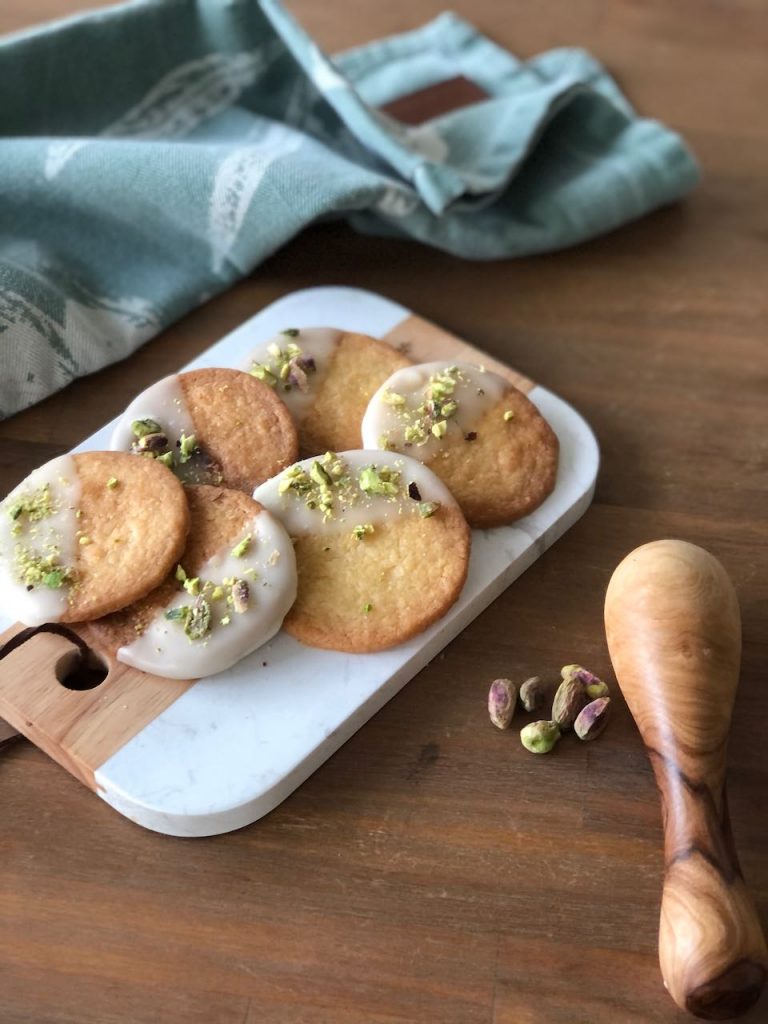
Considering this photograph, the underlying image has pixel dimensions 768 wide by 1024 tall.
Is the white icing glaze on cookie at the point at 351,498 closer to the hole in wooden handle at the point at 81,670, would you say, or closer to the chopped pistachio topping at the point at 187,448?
the chopped pistachio topping at the point at 187,448

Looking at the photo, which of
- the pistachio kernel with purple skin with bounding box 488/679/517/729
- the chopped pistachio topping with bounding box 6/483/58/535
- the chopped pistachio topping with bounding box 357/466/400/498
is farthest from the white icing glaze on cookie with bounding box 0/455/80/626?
the pistachio kernel with purple skin with bounding box 488/679/517/729

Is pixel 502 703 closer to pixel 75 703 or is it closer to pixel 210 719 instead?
pixel 210 719

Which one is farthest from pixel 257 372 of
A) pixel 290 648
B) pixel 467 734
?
pixel 467 734

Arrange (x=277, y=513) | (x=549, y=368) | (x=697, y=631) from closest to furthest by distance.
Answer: (x=697, y=631)
(x=277, y=513)
(x=549, y=368)

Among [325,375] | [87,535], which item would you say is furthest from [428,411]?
[87,535]

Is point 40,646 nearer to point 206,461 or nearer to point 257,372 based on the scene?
point 206,461

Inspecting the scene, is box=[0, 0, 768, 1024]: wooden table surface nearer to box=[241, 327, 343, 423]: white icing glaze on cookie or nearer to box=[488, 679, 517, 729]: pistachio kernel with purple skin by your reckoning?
box=[488, 679, 517, 729]: pistachio kernel with purple skin
